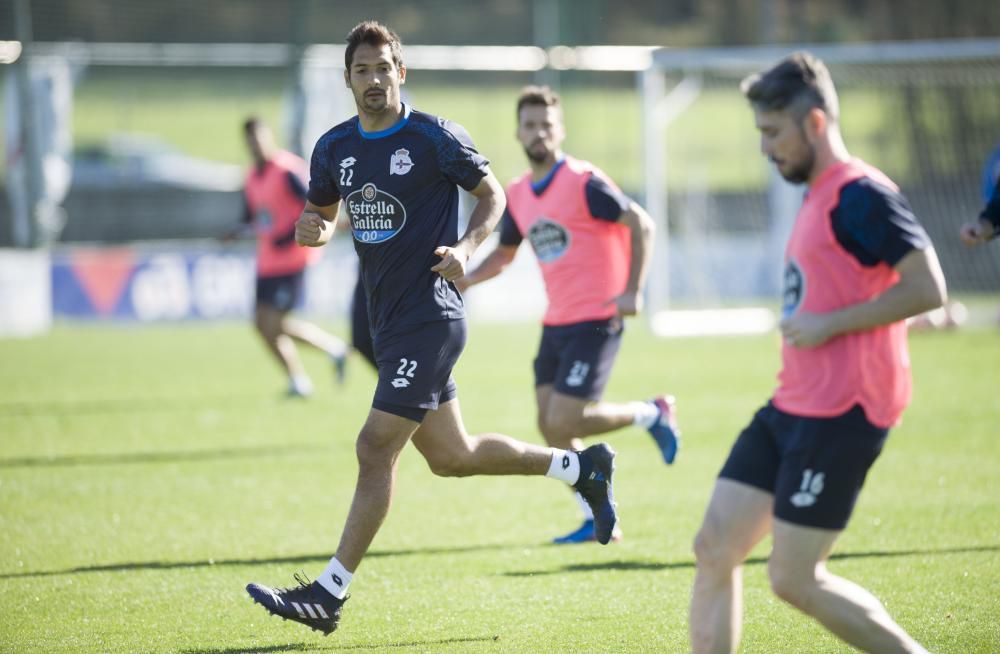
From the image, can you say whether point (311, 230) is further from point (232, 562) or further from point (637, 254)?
point (637, 254)

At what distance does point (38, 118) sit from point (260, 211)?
1144 cm

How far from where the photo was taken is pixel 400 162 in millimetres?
5805

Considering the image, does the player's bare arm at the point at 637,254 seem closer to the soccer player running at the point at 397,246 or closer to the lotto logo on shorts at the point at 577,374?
the lotto logo on shorts at the point at 577,374

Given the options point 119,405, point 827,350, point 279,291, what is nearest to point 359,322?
point 279,291

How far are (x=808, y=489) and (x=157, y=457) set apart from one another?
306 inches

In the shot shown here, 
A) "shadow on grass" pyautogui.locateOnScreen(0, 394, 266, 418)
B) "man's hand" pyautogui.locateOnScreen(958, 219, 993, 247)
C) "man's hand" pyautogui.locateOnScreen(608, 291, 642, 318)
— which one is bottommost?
"shadow on grass" pyautogui.locateOnScreen(0, 394, 266, 418)

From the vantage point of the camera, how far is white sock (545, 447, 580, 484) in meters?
6.46

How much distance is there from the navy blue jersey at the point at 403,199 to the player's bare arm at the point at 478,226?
0.21 feet

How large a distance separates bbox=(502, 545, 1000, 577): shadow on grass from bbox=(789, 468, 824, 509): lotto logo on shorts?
9.11ft

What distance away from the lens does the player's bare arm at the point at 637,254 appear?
7.70 meters

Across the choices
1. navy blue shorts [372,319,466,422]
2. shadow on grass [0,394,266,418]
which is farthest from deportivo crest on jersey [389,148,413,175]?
shadow on grass [0,394,266,418]

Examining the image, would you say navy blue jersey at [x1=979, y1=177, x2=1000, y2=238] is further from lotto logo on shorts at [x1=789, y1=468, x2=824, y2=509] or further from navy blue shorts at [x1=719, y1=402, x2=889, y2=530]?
lotto logo on shorts at [x1=789, y1=468, x2=824, y2=509]

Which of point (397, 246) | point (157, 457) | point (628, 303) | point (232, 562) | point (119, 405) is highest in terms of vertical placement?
point (397, 246)

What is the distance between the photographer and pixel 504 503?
28.9ft
